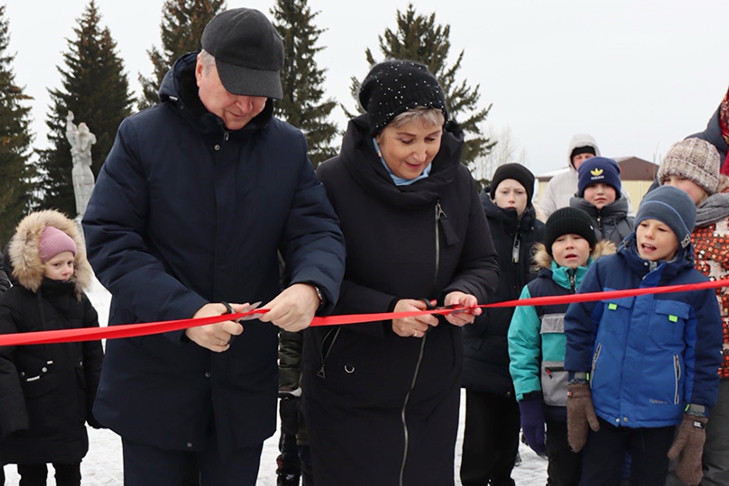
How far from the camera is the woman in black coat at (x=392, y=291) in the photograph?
2.68m

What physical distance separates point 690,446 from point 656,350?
45 cm

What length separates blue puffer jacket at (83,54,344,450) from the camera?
2.31 meters

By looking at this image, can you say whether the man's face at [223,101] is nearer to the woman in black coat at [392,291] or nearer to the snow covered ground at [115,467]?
the woman in black coat at [392,291]

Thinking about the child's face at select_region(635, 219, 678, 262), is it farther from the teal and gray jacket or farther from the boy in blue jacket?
the teal and gray jacket

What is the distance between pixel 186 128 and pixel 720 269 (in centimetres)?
276

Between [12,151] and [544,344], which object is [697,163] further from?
[12,151]

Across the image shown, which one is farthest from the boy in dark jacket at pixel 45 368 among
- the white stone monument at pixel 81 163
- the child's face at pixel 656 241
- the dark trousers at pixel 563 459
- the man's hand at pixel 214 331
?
the white stone monument at pixel 81 163

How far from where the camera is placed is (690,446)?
10.8 ft

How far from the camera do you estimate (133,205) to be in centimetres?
229

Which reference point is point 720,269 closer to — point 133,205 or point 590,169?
point 590,169

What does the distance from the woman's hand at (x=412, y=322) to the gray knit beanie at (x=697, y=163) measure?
1.99m

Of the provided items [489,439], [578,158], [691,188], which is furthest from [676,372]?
[578,158]

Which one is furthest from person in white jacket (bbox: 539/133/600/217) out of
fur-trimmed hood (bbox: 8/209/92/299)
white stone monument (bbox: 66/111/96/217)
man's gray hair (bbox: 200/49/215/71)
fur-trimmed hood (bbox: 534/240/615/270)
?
white stone monument (bbox: 66/111/96/217)

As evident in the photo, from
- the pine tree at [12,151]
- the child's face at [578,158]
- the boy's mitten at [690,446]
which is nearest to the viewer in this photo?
the boy's mitten at [690,446]
